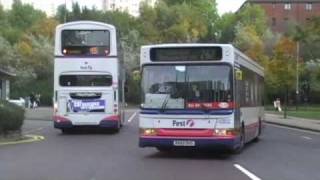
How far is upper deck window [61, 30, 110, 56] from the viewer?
31.3m

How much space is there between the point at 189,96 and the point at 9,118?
9.67 meters

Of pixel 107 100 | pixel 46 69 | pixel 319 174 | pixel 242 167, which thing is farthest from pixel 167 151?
pixel 46 69

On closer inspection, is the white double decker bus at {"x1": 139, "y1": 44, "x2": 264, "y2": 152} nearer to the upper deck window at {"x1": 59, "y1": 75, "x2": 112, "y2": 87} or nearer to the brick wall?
the upper deck window at {"x1": 59, "y1": 75, "x2": 112, "y2": 87}

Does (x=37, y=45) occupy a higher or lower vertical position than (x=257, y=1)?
lower

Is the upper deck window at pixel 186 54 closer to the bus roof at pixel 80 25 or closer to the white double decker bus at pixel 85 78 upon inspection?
the white double decker bus at pixel 85 78

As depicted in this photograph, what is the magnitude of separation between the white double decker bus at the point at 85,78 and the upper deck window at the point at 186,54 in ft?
38.9

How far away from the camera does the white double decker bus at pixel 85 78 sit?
101 ft

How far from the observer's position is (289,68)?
194ft

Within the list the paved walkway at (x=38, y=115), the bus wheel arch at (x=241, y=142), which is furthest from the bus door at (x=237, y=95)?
the paved walkway at (x=38, y=115)

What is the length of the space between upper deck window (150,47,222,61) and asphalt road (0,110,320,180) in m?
2.64

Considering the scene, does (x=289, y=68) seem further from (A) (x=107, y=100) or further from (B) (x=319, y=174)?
(B) (x=319, y=174)

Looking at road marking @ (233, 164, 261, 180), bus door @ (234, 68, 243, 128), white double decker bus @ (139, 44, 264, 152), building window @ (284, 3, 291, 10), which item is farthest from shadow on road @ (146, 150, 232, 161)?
building window @ (284, 3, 291, 10)

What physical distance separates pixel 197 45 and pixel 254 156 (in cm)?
371

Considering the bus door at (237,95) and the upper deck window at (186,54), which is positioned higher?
the upper deck window at (186,54)
